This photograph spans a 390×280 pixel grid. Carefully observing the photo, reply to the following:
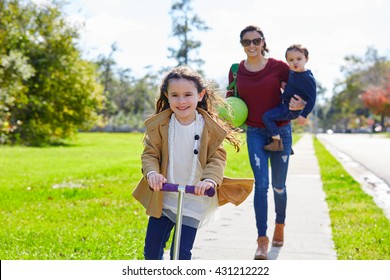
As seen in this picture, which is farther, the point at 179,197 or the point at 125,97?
the point at 125,97

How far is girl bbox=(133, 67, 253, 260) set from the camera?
11.5ft

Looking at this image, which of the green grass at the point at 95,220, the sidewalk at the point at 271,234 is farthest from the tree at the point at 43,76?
the sidewalk at the point at 271,234

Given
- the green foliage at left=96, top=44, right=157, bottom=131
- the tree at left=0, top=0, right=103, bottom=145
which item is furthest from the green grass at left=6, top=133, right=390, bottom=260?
the green foliage at left=96, top=44, right=157, bottom=131

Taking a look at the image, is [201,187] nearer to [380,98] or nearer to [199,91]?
[199,91]

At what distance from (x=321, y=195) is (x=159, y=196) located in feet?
18.4

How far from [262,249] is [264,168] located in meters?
0.65

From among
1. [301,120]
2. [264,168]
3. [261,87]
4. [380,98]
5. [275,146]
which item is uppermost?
[380,98]

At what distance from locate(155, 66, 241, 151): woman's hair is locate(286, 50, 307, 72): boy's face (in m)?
1.11

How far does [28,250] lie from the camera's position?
484 centimetres

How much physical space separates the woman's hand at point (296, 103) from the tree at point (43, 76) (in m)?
19.8

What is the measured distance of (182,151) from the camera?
11.7 ft

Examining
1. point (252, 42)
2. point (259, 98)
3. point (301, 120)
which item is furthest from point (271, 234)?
point (252, 42)

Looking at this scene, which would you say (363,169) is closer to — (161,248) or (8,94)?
(161,248)

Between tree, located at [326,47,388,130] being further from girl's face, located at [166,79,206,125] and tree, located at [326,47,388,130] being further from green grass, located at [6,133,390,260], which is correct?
girl's face, located at [166,79,206,125]
